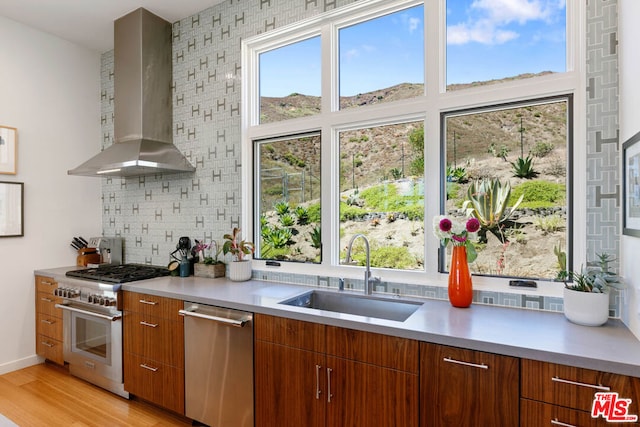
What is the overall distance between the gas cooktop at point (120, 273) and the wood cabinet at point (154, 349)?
20 cm

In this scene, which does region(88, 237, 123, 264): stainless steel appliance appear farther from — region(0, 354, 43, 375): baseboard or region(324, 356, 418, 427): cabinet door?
region(324, 356, 418, 427): cabinet door

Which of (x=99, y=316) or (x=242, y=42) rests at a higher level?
(x=242, y=42)

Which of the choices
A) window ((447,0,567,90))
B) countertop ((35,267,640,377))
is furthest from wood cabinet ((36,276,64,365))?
window ((447,0,567,90))

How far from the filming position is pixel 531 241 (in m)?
1.86

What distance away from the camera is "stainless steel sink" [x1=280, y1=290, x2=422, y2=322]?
1991mm

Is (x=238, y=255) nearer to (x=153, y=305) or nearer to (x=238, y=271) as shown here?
(x=238, y=271)

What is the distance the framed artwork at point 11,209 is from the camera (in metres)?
2.97

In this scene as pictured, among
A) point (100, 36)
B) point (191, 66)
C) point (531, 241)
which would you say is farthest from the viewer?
point (100, 36)

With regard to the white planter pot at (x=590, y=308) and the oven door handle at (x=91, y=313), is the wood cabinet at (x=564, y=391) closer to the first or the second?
the white planter pot at (x=590, y=308)

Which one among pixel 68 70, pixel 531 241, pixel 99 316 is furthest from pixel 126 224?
pixel 531 241

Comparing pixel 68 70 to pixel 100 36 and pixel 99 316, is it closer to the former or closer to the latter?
pixel 100 36

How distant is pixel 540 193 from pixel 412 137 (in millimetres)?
810

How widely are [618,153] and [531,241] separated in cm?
58

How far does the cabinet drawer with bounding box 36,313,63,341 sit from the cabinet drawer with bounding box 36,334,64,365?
0.15 feet
